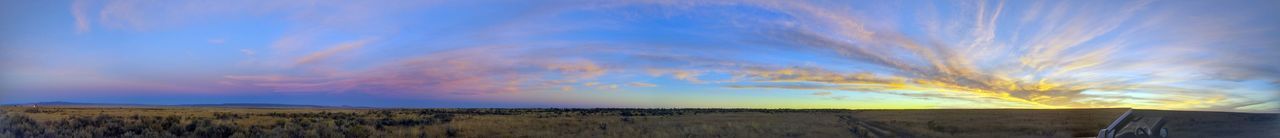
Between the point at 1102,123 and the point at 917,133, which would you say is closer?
the point at 1102,123

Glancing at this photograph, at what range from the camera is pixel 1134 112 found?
32.7 ft

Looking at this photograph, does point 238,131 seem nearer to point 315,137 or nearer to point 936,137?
point 315,137

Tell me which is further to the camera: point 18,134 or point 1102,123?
point 1102,123

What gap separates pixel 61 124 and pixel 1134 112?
1728 centimetres

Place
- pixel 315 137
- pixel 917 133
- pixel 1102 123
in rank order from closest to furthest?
pixel 315 137 → pixel 1102 123 → pixel 917 133

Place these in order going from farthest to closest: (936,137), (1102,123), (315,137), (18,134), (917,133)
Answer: (917,133), (936,137), (1102,123), (315,137), (18,134)

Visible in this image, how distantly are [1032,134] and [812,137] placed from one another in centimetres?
517

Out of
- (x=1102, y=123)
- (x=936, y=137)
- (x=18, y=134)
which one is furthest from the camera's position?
(x=936, y=137)

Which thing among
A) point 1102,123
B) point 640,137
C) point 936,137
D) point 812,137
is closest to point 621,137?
point 640,137

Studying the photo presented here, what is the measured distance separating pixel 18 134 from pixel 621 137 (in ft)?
33.5

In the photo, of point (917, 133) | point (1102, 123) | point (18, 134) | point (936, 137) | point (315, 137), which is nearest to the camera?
point (18, 134)

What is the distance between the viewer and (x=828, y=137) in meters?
18.6

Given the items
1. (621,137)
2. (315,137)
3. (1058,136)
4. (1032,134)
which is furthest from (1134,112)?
(315,137)

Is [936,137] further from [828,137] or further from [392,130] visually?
[392,130]
